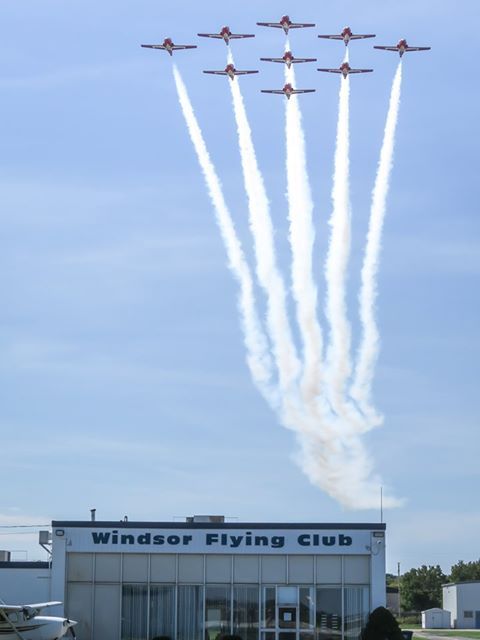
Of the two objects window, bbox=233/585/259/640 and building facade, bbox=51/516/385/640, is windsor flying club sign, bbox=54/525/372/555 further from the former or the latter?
window, bbox=233/585/259/640

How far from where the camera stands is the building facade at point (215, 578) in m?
64.4

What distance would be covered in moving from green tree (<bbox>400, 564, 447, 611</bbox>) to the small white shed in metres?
35.9

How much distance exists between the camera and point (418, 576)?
183m

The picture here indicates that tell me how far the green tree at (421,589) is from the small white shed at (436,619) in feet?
118

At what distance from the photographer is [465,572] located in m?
194

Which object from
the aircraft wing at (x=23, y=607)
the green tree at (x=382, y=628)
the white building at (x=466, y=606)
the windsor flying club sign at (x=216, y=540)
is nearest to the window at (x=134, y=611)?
the windsor flying club sign at (x=216, y=540)

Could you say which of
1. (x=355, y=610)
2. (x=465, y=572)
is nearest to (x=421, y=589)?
(x=465, y=572)

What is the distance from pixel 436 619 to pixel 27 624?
89.5m

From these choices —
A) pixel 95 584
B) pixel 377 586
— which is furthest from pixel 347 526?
pixel 95 584

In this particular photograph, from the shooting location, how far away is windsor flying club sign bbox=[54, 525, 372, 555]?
65000 mm

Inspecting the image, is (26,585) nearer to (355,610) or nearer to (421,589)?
(355,610)

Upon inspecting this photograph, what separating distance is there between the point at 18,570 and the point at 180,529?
338 inches

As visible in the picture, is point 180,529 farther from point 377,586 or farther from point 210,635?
point 377,586

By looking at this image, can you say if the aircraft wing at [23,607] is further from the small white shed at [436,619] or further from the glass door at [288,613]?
the small white shed at [436,619]
